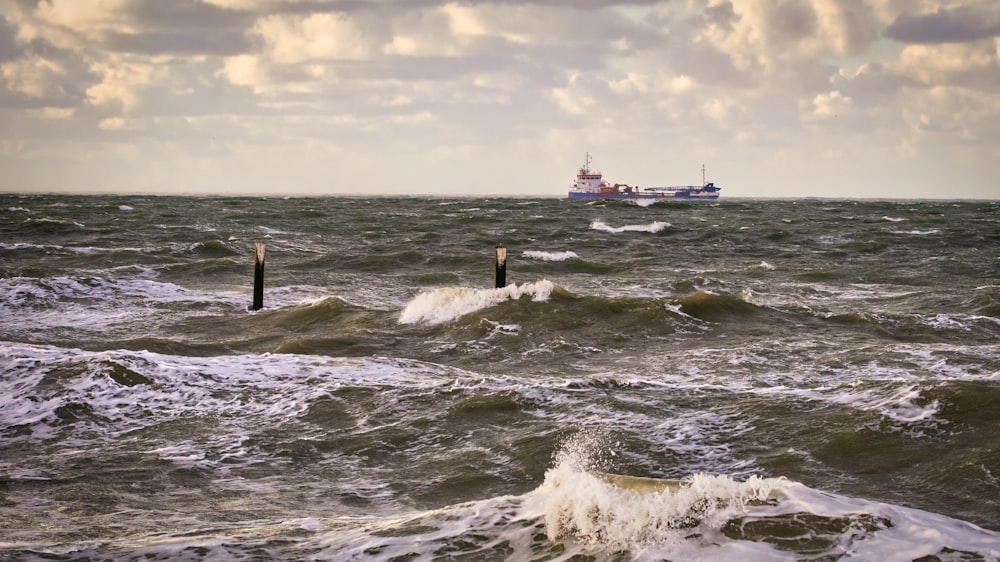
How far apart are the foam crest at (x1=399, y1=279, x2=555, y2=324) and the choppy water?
53mm

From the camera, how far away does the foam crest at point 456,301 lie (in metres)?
16.0

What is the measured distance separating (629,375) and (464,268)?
50.9 feet

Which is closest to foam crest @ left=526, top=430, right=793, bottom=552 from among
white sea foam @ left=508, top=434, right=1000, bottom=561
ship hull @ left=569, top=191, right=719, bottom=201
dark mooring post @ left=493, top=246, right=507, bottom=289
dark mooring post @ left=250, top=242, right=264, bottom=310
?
white sea foam @ left=508, top=434, right=1000, bottom=561

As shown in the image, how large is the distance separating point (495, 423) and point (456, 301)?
7.40 m

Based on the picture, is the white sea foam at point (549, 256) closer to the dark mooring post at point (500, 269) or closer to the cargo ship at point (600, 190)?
the dark mooring post at point (500, 269)

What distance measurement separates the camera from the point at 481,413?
31.8 feet

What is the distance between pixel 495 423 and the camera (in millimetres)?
9352

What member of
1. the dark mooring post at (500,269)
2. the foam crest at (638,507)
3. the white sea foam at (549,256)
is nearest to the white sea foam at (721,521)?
the foam crest at (638,507)

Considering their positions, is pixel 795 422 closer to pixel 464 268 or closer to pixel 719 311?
pixel 719 311

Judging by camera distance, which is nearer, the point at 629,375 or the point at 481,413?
the point at 481,413

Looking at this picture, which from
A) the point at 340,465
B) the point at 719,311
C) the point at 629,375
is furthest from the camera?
the point at 719,311

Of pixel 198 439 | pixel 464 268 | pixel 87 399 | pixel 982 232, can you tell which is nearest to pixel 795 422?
pixel 198 439

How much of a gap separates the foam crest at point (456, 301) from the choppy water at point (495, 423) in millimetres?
53

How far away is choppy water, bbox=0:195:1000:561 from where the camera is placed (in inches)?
220
